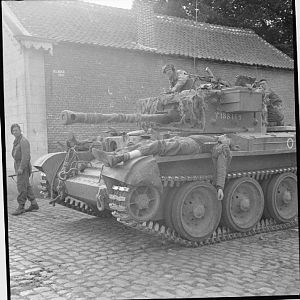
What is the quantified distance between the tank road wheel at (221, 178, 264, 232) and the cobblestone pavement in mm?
258

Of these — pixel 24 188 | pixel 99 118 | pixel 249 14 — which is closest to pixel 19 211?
pixel 24 188

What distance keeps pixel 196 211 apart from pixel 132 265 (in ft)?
2.88

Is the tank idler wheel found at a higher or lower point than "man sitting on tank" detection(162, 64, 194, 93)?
lower

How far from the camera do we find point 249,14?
4621 millimetres

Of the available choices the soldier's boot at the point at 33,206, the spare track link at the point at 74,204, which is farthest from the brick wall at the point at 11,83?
the spare track link at the point at 74,204

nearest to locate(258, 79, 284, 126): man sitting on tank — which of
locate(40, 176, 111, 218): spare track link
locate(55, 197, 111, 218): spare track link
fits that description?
locate(40, 176, 111, 218): spare track link

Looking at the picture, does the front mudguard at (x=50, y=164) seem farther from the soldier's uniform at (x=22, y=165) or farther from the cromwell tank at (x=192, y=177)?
the soldier's uniform at (x=22, y=165)

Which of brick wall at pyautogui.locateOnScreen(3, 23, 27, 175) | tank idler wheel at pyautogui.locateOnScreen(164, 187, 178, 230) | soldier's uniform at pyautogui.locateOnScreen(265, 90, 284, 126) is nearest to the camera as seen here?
brick wall at pyautogui.locateOnScreen(3, 23, 27, 175)

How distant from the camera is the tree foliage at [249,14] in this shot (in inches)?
173

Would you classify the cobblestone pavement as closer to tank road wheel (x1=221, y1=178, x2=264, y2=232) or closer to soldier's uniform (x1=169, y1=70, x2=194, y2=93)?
tank road wheel (x1=221, y1=178, x2=264, y2=232)

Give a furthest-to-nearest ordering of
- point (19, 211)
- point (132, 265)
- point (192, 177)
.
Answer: point (192, 177) < point (19, 211) < point (132, 265)

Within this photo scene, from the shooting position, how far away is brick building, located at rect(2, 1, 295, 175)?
414 centimetres

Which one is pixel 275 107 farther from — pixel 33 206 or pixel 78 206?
pixel 33 206

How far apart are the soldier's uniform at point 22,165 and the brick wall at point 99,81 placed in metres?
0.26
